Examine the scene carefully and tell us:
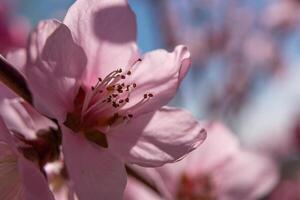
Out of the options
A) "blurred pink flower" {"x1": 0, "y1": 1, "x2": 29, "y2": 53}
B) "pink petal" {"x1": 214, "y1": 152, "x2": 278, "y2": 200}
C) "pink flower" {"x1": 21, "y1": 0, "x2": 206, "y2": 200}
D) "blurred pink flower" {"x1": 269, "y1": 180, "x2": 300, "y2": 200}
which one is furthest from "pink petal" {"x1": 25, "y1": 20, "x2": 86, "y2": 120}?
"blurred pink flower" {"x1": 269, "y1": 180, "x2": 300, "y2": 200}

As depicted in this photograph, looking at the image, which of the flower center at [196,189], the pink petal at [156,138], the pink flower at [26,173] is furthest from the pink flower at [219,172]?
the pink flower at [26,173]

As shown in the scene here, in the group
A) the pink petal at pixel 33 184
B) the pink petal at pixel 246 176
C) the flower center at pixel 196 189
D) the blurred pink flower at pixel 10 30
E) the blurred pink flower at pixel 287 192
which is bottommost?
the blurred pink flower at pixel 287 192

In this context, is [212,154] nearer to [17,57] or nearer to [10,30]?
[17,57]

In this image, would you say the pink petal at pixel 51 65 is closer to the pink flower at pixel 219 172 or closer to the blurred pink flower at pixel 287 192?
the pink flower at pixel 219 172

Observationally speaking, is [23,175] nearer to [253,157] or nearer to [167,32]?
[253,157]

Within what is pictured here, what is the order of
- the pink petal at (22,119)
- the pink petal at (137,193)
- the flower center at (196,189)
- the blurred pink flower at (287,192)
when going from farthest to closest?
the blurred pink flower at (287,192), the flower center at (196,189), the pink petal at (137,193), the pink petal at (22,119)

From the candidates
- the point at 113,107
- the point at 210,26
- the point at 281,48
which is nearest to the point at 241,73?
the point at 210,26

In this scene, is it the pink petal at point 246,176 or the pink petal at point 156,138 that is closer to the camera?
the pink petal at point 156,138

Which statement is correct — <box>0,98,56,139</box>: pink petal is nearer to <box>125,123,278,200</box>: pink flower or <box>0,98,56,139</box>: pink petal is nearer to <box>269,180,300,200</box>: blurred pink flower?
<box>125,123,278,200</box>: pink flower
